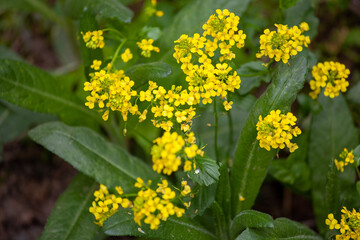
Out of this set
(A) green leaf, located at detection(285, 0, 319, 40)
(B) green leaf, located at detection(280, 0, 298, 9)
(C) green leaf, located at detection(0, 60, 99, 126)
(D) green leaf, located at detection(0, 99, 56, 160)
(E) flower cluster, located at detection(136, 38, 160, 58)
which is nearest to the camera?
(E) flower cluster, located at detection(136, 38, 160, 58)

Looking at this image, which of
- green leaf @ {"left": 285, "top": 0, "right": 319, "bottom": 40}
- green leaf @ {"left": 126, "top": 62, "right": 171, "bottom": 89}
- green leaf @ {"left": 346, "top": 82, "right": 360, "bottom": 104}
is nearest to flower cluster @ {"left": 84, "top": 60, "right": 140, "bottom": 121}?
green leaf @ {"left": 126, "top": 62, "right": 171, "bottom": 89}

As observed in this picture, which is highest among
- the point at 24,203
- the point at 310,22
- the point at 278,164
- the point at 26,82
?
the point at 310,22

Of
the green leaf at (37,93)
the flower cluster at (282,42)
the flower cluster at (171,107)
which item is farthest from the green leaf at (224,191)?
the green leaf at (37,93)

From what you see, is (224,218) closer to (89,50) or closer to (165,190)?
(165,190)

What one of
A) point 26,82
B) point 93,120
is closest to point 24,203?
point 93,120

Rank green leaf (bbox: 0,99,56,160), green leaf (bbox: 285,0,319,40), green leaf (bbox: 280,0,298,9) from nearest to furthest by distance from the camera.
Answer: green leaf (bbox: 280,0,298,9)
green leaf (bbox: 285,0,319,40)
green leaf (bbox: 0,99,56,160)

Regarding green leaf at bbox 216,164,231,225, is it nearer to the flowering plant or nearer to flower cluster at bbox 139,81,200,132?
the flowering plant

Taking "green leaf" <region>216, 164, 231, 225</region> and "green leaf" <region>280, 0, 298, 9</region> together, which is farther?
Result: "green leaf" <region>280, 0, 298, 9</region>
